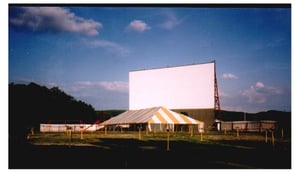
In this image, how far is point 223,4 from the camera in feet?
→ 33.8

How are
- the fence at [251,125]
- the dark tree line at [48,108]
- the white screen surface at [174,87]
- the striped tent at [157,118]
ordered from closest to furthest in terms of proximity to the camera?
1. the striped tent at [157,118]
2. the dark tree line at [48,108]
3. the fence at [251,125]
4. the white screen surface at [174,87]

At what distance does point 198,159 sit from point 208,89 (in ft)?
78.3

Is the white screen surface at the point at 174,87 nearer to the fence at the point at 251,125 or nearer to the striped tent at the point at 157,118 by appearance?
the fence at the point at 251,125

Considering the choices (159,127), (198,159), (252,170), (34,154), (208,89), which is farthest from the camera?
(208,89)

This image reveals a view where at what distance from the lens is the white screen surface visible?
33.6 m

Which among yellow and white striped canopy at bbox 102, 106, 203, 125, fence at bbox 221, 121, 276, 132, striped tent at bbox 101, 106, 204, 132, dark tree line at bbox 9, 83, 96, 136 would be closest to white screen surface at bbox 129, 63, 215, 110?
fence at bbox 221, 121, 276, 132

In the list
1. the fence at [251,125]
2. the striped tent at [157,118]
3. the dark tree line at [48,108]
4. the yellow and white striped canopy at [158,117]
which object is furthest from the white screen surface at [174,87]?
the dark tree line at [48,108]

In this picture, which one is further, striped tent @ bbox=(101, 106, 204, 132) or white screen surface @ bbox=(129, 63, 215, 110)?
white screen surface @ bbox=(129, 63, 215, 110)

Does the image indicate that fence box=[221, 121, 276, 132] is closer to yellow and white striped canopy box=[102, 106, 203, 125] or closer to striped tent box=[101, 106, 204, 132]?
striped tent box=[101, 106, 204, 132]

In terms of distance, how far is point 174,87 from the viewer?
115ft

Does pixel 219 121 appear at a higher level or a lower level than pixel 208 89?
lower

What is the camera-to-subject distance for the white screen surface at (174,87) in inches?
1323

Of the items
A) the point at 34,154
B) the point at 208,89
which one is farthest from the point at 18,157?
the point at 208,89

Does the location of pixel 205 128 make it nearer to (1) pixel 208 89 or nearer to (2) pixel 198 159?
(1) pixel 208 89
